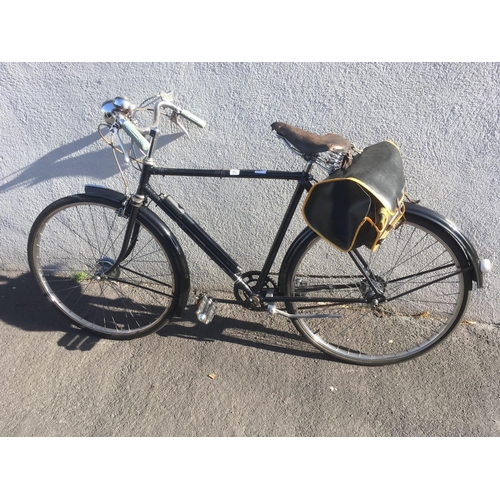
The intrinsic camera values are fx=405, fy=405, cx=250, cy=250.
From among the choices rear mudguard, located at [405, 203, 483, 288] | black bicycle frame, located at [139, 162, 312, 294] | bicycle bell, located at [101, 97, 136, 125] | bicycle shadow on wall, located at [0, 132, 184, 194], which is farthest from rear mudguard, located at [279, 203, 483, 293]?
bicycle shadow on wall, located at [0, 132, 184, 194]

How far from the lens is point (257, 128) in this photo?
263 cm

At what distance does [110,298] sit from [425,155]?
8.24ft

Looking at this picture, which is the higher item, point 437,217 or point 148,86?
point 148,86

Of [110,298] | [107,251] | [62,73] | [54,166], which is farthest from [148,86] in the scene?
[110,298]

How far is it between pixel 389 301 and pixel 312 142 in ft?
4.65

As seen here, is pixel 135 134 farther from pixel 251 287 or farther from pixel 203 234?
pixel 251 287

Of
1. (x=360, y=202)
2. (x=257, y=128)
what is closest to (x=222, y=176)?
(x=257, y=128)

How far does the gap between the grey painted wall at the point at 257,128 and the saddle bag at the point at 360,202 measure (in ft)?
1.85

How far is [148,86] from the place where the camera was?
262 centimetres

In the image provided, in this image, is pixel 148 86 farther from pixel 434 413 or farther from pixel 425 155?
pixel 434 413

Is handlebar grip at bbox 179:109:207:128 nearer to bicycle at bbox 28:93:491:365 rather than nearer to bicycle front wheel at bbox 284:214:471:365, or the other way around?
bicycle at bbox 28:93:491:365

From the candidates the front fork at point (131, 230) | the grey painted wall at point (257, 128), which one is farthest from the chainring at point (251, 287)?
the front fork at point (131, 230)

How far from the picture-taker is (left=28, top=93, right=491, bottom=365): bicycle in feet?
7.41

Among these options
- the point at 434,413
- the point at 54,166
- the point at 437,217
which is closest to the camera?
the point at 437,217
